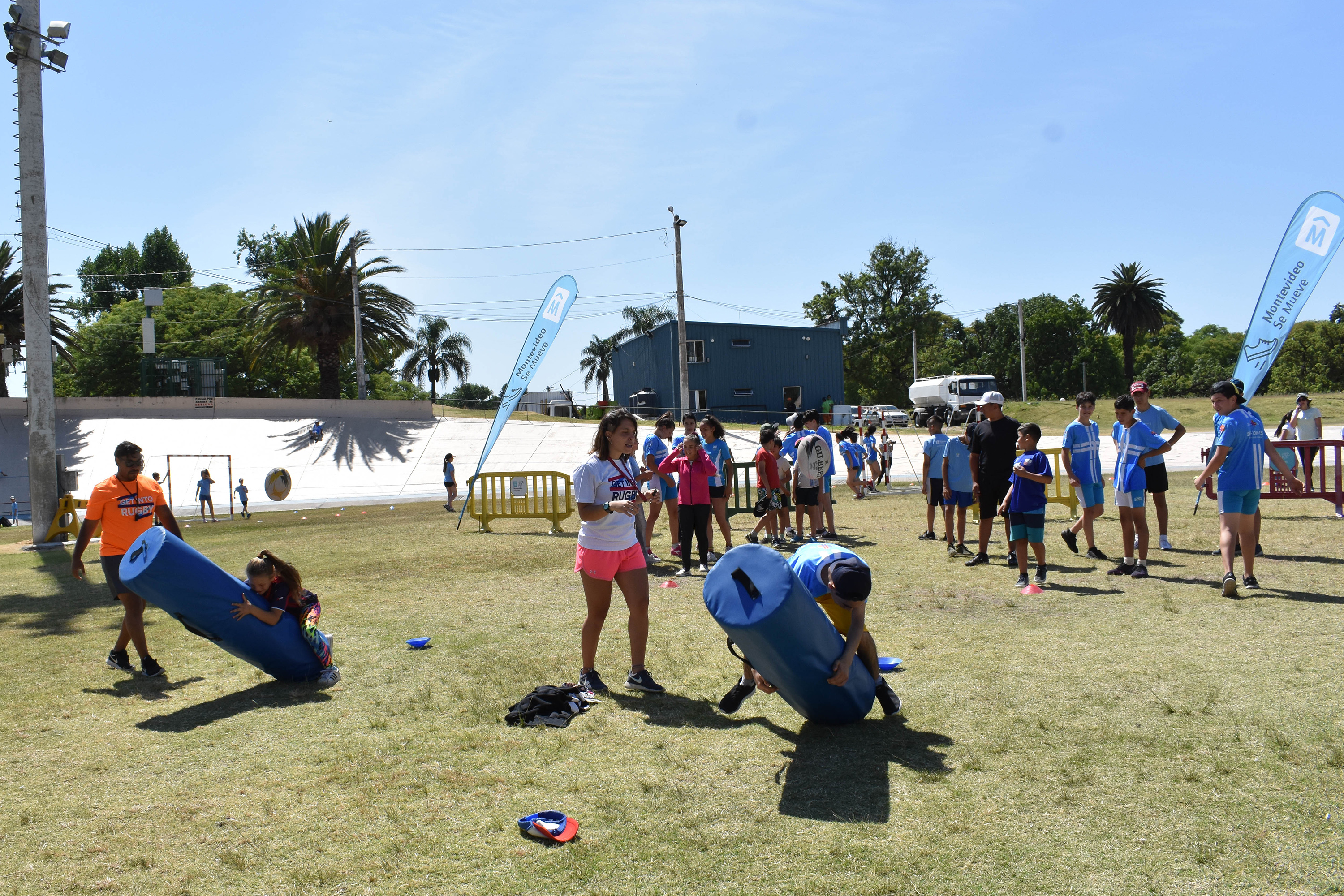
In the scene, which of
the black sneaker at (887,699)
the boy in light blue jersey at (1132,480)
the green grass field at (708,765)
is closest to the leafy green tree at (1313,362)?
the boy in light blue jersey at (1132,480)

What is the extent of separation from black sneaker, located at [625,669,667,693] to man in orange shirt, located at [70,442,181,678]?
11.9ft

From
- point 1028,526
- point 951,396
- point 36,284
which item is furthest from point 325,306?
point 1028,526

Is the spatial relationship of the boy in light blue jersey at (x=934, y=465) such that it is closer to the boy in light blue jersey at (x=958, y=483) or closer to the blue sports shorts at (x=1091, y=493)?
the boy in light blue jersey at (x=958, y=483)

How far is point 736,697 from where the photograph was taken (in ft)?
15.5

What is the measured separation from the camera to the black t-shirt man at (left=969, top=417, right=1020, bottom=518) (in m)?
9.01

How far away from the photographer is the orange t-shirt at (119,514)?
252 inches

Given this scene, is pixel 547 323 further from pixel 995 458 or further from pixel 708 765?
pixel 708 765

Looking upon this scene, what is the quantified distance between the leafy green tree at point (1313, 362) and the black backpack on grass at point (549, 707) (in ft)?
273

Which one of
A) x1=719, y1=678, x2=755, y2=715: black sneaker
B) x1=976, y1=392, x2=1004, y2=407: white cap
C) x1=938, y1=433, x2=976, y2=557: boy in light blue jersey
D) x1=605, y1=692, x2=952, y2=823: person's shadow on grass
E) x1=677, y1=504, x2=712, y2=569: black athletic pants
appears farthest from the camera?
x1=938, y1=433, x2=976, y2=557: boy in light blue jersey

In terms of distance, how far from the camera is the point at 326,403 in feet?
130

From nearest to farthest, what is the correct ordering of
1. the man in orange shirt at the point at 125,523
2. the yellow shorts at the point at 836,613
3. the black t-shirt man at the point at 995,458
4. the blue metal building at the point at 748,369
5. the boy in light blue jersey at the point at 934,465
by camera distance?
the yellow shorts at the point at 836,613, the man in orange shirt at the point at 125,523, the black t-shirt man at the point at 995,458, the boy in light blue jersey at the point at 934,465, the blue metal building at the point at 748,369

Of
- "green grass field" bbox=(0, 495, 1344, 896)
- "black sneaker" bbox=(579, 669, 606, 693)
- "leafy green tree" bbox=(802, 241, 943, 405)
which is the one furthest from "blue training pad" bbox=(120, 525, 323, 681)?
"leafy green tree" bbox=(802, 241, 943, 405)

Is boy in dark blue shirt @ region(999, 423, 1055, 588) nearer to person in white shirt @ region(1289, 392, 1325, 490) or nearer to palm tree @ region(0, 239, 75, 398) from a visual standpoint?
person in white shirt @ region(1289, 392, 1325, 490)

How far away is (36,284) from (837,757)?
19405 millimetres
